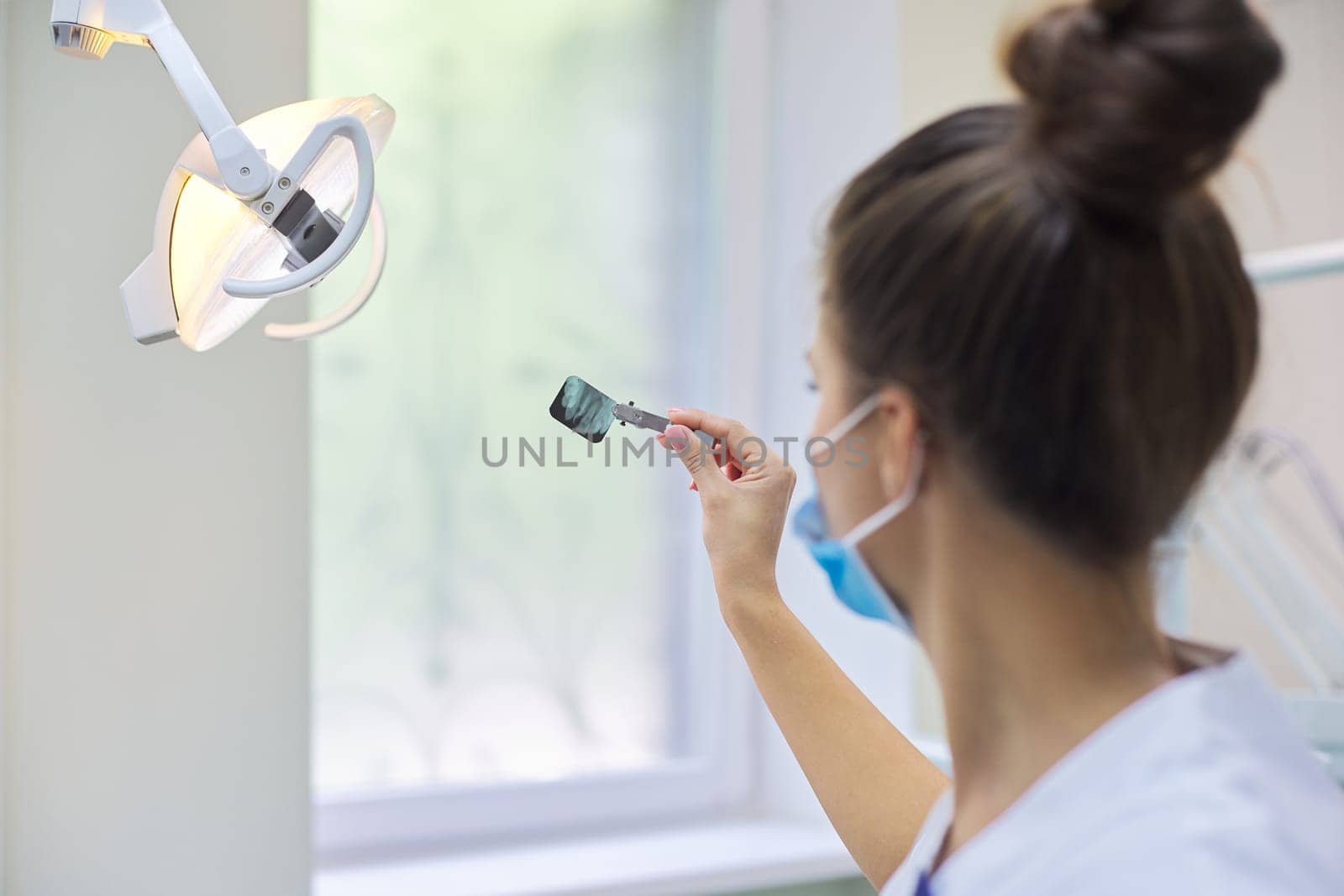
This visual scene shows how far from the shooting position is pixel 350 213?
2.21ft

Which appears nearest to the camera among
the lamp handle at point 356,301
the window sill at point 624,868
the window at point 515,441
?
the lamp handle at point 356,301

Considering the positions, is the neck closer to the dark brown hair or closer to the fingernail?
the dark brown hair

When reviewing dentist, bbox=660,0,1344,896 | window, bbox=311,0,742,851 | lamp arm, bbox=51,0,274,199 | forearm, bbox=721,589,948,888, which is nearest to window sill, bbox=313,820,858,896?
window, bbox=311,0,742,851

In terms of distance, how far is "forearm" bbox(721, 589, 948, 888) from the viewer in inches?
33.9

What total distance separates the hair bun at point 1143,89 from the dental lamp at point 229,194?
1.21 feet

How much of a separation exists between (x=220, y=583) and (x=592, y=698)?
2.23ft

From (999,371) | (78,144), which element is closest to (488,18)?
(78,144)

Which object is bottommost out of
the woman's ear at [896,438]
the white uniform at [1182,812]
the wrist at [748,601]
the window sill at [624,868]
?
the window sill at [624,868]

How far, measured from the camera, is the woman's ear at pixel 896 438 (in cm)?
62

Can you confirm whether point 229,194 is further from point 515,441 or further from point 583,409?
point 515,441

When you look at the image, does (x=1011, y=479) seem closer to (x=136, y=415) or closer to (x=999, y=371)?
(x=999, y=371)

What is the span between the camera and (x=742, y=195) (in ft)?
5.91

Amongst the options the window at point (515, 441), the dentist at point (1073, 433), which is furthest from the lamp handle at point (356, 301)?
the window at point (515, 441)

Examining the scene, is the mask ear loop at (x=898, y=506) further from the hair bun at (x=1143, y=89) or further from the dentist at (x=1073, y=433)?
the hair bun at (x=1143, y=89)
